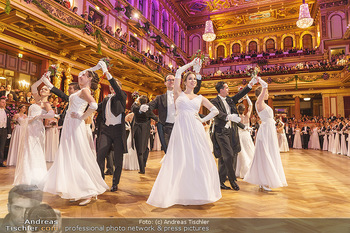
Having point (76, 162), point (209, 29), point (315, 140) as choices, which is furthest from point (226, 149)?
point (315, 140)

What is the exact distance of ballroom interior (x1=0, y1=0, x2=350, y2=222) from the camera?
3.13 metres

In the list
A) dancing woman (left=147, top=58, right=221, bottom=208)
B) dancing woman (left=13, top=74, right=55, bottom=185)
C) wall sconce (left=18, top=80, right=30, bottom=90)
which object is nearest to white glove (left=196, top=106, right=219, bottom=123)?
dancing woman (left=147, top=58, right=221, bottom=208)

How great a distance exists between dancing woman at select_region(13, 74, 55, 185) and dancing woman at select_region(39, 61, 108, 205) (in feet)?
2.74

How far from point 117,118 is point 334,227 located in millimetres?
2899

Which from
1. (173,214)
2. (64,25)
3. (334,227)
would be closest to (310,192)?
(334,227)

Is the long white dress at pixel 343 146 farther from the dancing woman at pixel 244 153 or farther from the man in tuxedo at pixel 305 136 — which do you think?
the dancing woman at pixel 244 153

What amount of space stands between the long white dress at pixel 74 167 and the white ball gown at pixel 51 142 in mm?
4784

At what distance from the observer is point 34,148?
3.69m

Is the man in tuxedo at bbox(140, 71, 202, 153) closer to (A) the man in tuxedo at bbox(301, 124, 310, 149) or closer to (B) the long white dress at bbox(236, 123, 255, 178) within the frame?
(B) the long white dress at bbox(236, 123, 255, 178)

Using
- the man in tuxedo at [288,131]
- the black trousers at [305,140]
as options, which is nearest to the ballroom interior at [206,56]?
the black trousers at [305,140]

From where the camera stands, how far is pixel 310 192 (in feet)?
11.9

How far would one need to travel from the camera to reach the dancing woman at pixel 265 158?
3.60 metres

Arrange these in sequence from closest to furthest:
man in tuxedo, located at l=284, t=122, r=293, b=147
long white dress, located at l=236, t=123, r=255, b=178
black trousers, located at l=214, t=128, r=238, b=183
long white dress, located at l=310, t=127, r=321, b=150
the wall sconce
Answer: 1. black trousers, located at l=214, t=128, r=238, b=183
2. long white dress, located at l=236, t=123, r=255, b=178
3. the wall sconce
4. long white dress, located at l=310, t=127, r=321, b=150
5. man in tuxedo, located at l=284, t=122, r=293, b=147

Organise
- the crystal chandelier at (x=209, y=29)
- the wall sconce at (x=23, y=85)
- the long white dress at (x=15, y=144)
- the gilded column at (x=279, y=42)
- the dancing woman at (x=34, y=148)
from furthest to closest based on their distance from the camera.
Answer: the gilded column at (x=279, y=42), the crystal chandelier at (x=209, y=29), the wall sconce at (x=23, y=85), the long white dress at (x=15, y=144), the dancing woman at (x=34, y=148)
